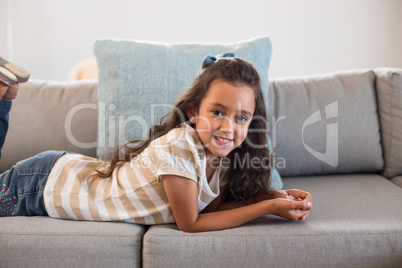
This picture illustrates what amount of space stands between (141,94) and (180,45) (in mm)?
271

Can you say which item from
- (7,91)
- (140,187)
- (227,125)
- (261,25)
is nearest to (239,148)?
(227,125)

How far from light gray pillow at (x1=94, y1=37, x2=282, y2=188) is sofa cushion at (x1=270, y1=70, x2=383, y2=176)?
0.17 metres

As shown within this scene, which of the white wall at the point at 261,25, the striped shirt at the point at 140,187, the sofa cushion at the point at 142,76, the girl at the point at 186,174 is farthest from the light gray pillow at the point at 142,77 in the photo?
the white wall at the point at 261,25

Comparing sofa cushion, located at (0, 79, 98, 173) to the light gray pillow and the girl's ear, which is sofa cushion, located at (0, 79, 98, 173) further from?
the girl's ear

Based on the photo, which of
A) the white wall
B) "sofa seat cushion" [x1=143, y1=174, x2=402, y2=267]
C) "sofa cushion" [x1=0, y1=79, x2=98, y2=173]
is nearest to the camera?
"sofa seat cushion" [x1=143, y1=174, x2=402, y2=267]

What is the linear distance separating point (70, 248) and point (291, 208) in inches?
25.1

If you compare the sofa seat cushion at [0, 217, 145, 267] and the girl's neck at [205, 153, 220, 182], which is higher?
the girl's neck at [205, 153, 220, 182]

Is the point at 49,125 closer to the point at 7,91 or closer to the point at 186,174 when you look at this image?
the point at 7,91

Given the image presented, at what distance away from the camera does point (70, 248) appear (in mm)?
1103

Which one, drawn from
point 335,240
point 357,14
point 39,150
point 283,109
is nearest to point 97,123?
point 39,150

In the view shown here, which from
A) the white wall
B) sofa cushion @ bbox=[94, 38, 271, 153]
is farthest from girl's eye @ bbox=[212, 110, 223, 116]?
the white wall

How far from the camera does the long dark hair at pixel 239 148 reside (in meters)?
1.26

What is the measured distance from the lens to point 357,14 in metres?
2.42

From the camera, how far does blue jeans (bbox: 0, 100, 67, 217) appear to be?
1305mm
